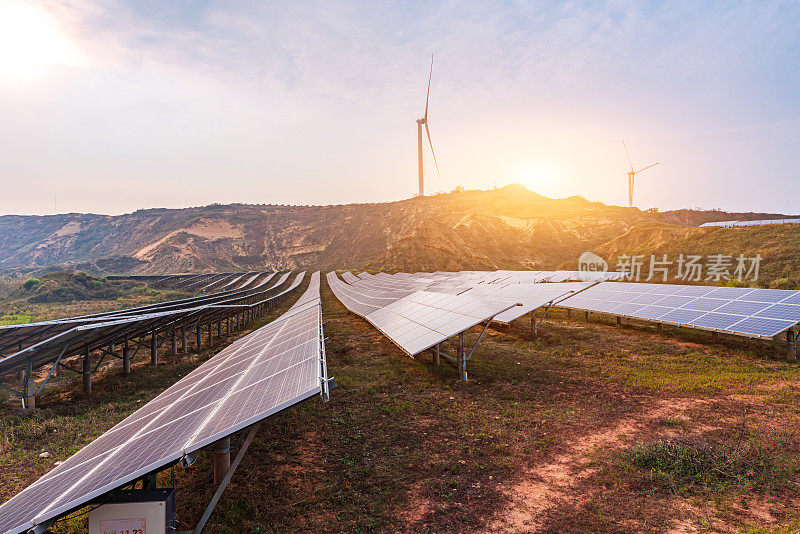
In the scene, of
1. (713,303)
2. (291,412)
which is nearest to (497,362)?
(291,412)

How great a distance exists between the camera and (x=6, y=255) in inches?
6014

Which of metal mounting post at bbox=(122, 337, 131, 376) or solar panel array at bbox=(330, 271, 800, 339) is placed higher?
solar panel array at bbox=(330, 271, 800, 339)

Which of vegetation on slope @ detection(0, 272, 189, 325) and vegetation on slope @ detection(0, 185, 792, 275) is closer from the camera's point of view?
vegetation on slope @ detection(0, 272, 189, 325)

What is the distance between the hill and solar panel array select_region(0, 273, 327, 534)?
57371 millimetres

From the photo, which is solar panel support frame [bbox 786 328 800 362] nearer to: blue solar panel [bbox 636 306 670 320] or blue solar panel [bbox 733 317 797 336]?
blue solar panel [bbox 733 317 797 336]

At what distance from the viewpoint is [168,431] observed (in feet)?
18.4

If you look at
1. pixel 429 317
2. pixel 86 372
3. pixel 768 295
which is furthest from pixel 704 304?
pixel 86 372

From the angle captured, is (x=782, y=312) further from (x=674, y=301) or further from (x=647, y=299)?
(x=647, y=299)

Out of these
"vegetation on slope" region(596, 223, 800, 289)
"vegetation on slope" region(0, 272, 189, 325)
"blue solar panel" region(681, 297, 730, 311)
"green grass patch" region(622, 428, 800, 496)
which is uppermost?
"vegetation on slope" region(596, 223, 800, 289)

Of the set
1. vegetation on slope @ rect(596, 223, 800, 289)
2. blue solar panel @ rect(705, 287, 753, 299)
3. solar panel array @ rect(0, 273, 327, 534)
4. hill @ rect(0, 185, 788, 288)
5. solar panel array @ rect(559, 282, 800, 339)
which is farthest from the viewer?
hill @ rect(0, 185, 788, 288)

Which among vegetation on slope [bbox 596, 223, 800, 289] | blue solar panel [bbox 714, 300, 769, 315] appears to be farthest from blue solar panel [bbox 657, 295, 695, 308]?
vegetation on slope [bbox 596, 223, 800, 289]

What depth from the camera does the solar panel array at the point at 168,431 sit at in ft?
14.1

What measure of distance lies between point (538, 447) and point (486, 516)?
2.98 metres

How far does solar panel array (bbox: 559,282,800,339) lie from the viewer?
50.1 feet
